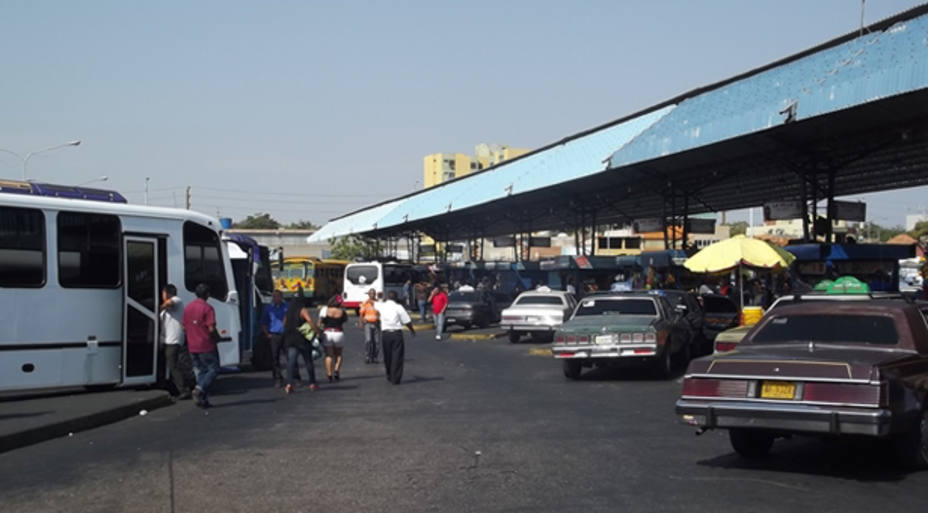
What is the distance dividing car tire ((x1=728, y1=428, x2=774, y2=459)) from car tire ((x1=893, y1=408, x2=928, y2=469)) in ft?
4.23

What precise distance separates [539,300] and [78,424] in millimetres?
20168

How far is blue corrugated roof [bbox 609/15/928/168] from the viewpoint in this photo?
18.5 meters

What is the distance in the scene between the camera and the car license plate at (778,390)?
843cm

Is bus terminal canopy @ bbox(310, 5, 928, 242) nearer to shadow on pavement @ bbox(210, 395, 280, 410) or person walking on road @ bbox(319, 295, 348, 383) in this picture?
person walking on road @ bbox(319, 295, 348, 383)

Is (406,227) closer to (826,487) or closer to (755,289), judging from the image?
(755,289)

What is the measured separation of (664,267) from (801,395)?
74.1 ft

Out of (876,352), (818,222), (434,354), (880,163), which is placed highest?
(880,163)

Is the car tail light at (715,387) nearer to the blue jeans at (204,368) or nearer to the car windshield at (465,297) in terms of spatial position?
the blue jeans at (204,368)

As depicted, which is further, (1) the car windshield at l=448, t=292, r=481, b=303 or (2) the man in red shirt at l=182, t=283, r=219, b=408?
(1) the car windshield at l=448, t=292, r=481, b=303

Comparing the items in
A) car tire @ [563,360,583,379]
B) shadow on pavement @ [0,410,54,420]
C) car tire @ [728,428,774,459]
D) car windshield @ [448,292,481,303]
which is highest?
car windshield @ [448,292,481,303]

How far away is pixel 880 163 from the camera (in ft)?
95.5

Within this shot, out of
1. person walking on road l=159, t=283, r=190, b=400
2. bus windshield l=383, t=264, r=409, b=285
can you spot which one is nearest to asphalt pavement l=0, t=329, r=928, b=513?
person walking on road l=159, t=283, r=190, b=400

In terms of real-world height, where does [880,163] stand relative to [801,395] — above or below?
above

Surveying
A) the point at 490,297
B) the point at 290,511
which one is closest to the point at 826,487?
the point at 290,511
